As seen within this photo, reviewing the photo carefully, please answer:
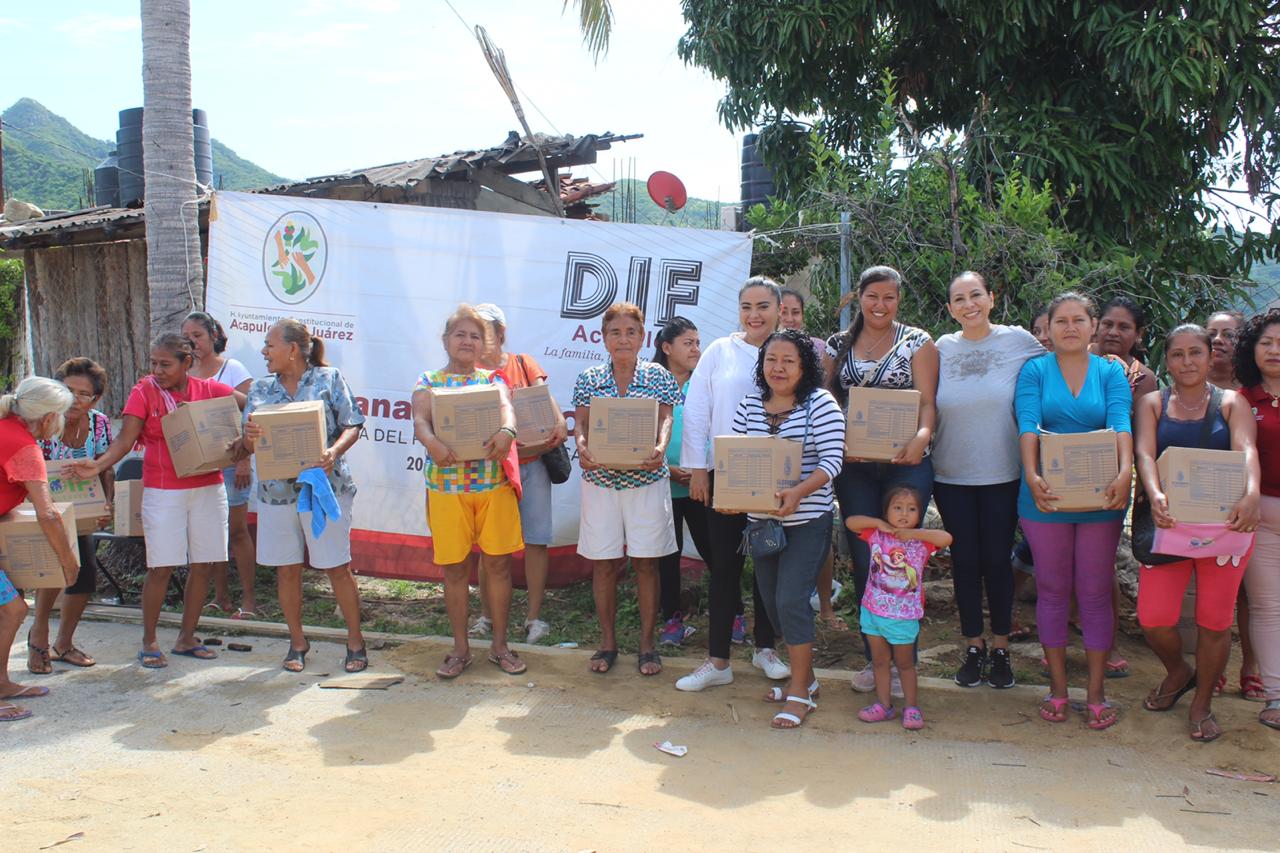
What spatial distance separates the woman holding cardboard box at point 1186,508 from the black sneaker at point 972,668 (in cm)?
79

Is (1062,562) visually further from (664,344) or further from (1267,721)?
(664,344)

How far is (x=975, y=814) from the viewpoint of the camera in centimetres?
379

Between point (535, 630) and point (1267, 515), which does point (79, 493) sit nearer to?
point (535, 630)

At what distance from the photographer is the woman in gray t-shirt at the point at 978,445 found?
15.6 feet

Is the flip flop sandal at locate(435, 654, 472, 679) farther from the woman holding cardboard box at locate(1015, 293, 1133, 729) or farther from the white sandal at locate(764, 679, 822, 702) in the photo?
the woman holding cardboard box at locate(1015, 293, 1133, 729)

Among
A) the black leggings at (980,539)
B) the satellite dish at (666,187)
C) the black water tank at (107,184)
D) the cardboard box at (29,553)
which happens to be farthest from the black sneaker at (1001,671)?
the black water tank at (107,184)

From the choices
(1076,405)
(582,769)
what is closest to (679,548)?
(582,769)

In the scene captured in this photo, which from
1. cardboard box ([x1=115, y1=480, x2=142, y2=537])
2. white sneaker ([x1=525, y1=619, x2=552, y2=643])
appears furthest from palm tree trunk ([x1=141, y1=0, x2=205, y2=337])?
white sneaker ([x1=525, y1=619, x2=552, y2=643])

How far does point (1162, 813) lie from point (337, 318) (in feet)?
18.6

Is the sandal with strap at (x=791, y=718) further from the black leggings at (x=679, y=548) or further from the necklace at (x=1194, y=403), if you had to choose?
the necklace at (x=1194, y=403)

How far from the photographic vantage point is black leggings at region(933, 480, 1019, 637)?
483cm

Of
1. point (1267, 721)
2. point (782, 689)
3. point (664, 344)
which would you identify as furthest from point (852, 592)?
point (1267, 721)

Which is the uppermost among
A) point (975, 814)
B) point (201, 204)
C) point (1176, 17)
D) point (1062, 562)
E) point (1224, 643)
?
point (1176, 17)

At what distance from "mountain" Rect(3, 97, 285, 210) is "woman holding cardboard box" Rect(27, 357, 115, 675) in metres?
11.2
